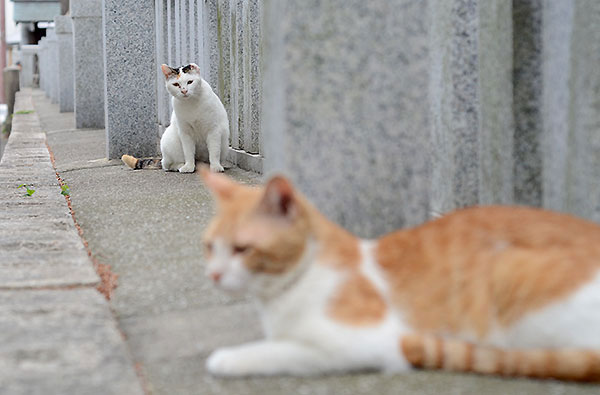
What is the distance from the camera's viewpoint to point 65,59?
599 inches

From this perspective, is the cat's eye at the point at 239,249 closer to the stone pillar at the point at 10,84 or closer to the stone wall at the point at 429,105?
the stone wall at the point at 429,105

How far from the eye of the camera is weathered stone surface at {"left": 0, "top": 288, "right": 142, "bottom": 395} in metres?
1.90

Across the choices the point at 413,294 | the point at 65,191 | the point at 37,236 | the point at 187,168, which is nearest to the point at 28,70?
the point at 187,168

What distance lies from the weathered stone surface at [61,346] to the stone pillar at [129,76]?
14.7 ft

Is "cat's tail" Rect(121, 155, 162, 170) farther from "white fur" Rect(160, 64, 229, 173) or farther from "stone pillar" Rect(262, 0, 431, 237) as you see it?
"stone pillar" Rect(262, 0, 431, 237)

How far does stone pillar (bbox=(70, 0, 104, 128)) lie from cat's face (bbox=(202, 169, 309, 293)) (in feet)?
31.4

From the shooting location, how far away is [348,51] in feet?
7.73

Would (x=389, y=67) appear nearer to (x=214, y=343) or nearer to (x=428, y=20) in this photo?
(x=428, y=20)

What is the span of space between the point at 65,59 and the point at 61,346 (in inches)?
549

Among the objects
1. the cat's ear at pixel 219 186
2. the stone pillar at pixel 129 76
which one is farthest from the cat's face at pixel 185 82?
the cat's ear at pixel 219 186

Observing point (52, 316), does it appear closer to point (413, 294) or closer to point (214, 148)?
point (413, 294)

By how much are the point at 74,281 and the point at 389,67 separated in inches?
53.8

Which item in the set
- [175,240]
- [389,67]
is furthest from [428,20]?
[175,240]

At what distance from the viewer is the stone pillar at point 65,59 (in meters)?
14.5
